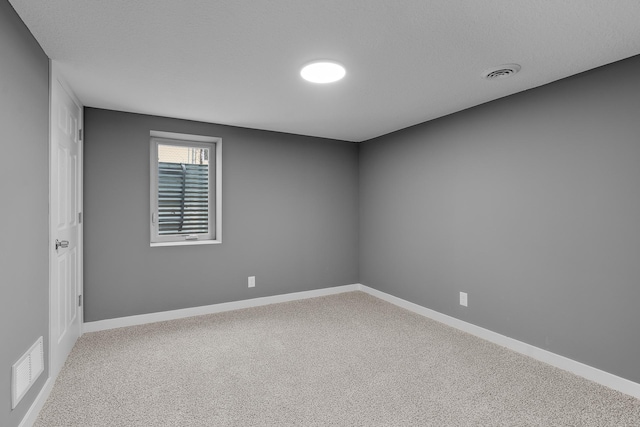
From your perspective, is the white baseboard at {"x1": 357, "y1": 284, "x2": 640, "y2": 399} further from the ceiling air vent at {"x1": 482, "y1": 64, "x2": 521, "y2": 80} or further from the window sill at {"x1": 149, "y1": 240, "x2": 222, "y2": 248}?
the window sill at {"x1": 149, "y1": 240, "x2": 222, "y2": 248}

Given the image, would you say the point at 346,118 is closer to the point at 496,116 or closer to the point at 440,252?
the point at 496,116

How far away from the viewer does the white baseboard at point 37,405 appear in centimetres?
177

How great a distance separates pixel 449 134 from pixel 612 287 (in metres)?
1.87

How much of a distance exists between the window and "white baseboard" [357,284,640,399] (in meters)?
2.53

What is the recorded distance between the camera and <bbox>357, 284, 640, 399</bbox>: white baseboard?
2188 mm

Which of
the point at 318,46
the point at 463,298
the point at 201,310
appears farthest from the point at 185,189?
the point at 463,298

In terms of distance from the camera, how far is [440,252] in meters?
3.55

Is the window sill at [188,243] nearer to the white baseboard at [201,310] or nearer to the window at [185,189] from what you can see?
the window at [185,189]

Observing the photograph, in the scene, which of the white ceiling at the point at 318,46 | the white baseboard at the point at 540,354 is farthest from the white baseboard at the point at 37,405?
the white baseboard at the point at 540,354

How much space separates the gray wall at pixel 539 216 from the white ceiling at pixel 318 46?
0.25m

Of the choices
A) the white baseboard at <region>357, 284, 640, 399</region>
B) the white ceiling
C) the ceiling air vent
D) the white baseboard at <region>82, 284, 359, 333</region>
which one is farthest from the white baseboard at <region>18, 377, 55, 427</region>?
the ceiling air vent

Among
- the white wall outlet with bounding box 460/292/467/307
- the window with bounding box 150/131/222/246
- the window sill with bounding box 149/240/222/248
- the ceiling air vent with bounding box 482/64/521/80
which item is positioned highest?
the ceiling air vent with bounding box 482/64/521/80

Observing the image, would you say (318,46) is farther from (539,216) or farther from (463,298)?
(463,298)

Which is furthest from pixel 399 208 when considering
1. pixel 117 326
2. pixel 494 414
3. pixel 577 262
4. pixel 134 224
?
pixel 117 326
